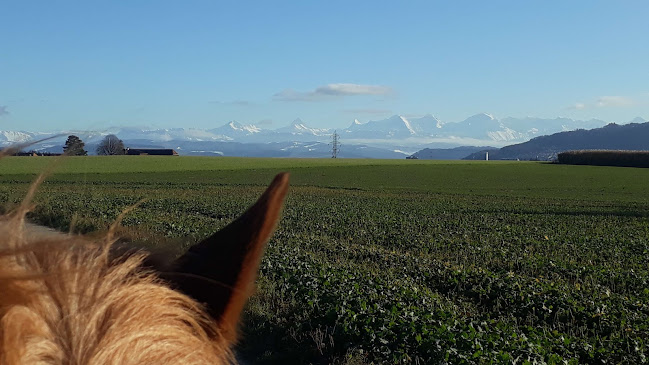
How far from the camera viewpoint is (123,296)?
0.90 meters

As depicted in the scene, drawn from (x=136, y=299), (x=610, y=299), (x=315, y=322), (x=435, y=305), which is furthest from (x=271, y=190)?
(x=610, y=299)

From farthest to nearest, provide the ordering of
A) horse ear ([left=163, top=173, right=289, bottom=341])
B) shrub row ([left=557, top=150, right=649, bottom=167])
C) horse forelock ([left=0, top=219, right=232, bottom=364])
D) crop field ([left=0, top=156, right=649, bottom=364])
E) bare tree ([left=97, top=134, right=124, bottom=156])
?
1. shrub row ([left=557, top=150, right=649, bottom=167])
2. crop field ([left=0, top=156, right=649, bottom=364])
3. bare tree ([left=97, top=134, right=124, bottom=156])
4. horse ear ([left=163, top=173, right=289, bottom=341])
5. horse forelock ([left=0, top=219, right=232, bottom=364])

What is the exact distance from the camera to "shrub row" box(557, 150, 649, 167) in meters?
80.9

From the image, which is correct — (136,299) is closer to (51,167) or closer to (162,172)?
(51,167)

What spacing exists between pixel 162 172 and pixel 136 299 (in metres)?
56.6

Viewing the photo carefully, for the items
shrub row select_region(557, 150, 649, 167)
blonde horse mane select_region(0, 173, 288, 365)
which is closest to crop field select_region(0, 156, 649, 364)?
blonde horse mane select_region(0, 173, 288, 365)

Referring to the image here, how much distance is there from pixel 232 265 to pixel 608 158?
92396 mm

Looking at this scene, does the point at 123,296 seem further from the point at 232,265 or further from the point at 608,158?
the point at 608,158

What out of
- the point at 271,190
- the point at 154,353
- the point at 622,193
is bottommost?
the point at 622,193

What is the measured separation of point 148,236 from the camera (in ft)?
4.70

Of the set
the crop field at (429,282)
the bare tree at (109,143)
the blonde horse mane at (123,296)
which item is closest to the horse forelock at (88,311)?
the blonde horse mane at (123,296)

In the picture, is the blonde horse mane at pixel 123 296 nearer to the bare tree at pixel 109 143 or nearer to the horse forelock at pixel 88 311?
the horse forelock at pixel 88 311

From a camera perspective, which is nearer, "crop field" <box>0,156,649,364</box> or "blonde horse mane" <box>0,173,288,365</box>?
"blonde horse mane" <box>0,173,288,365</box>

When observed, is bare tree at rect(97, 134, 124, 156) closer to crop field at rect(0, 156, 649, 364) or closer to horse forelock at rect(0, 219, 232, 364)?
crop field at rect(0, 156, 649, 364)
